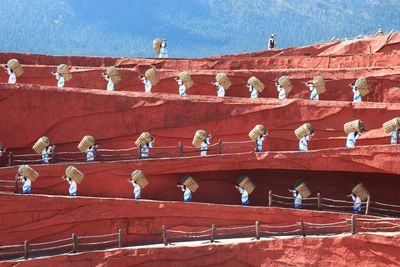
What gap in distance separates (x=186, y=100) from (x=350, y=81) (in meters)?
5.65

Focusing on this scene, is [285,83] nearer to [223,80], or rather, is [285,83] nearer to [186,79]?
[223,80]

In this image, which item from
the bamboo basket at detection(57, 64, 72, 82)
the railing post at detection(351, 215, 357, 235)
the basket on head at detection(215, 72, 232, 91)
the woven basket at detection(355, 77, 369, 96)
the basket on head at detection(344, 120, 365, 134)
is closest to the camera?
the railing post at detection(351, 215, 357, 235)

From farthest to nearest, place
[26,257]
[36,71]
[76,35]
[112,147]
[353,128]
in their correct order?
A: [76,35] → [36,71] → [112,147] → [353,128] → [26,257]

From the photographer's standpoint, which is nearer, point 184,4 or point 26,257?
point 26,257

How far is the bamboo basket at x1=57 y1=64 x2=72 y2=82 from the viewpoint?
27922 mm

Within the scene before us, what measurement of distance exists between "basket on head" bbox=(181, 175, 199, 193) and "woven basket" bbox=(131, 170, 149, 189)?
1.17 metres

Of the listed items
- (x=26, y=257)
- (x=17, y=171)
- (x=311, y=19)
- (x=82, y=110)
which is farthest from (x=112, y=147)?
(x=311, y=19)

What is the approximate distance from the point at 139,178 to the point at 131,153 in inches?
94.2

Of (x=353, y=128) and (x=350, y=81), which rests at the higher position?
(x=350, y=81)

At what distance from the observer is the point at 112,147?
2659 cm

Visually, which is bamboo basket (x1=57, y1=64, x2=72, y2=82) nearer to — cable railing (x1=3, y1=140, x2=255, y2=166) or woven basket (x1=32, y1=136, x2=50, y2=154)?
cable railing (x1=3, y1=140, x2=255, y2=166)

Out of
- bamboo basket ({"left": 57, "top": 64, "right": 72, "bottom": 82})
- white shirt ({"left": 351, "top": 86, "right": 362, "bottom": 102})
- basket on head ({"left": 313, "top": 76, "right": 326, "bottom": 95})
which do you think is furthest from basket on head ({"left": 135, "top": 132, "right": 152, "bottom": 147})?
white shirt ({"left": 351, "top": 86, "right": 362, "bottom": 102})

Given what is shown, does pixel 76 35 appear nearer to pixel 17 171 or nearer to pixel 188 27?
pixel 188 27

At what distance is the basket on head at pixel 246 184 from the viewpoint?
80.8 feet
